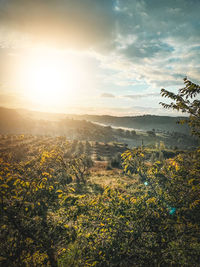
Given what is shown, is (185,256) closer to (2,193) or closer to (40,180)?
(40,180)

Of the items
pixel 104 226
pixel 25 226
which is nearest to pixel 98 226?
pixel 104 226

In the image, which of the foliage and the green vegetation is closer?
the foliage

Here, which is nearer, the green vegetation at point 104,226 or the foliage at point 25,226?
the foliage at point 25,226

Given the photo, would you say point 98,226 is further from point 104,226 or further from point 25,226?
point 25,226

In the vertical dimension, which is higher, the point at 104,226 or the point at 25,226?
the point at 25,226

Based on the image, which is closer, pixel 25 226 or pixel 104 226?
pixel 25 226

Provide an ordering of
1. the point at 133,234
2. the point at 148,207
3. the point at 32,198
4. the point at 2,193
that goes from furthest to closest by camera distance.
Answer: the point at 148,207
the point at 133,234
the point at 32,198
the point at 2,193

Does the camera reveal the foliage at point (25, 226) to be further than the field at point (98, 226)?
No

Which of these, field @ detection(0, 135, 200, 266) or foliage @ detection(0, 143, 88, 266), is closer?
foliage @ detection(0, 143, 88, 266)

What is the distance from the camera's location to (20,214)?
2.97 m

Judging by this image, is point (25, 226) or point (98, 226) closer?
point (25, 226)

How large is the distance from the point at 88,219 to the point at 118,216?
2.95 ft

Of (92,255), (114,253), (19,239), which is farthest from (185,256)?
(19,239)

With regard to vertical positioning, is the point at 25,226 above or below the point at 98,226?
above
